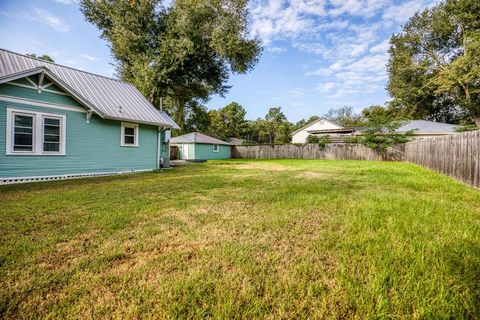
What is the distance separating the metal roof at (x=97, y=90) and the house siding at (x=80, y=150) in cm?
54

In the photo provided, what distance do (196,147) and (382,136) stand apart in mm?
18755

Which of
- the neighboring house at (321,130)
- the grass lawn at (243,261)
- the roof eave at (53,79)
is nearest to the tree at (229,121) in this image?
the neighboring house at (321,130)

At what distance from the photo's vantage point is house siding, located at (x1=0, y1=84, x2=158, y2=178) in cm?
698

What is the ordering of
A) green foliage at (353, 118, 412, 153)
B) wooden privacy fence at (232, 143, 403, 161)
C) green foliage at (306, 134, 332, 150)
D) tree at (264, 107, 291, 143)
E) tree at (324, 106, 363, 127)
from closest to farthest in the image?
1. green foliage at (353, 118, 412, 153)
2. wooden privacy fence at (232, 143, 403, 161)
3. green foliage at (306, 134, 332, 150)
4. tree at (264, 107, 291, 143)
5. tree at (324, 106, 363, 127)

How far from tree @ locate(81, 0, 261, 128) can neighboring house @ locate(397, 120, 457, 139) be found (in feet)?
63.2

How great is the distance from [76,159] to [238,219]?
8.23 m

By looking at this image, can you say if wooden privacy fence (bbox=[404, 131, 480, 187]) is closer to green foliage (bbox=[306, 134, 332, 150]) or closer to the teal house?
the teal house

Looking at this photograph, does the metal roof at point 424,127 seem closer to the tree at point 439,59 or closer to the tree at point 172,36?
the tree at point 439,59

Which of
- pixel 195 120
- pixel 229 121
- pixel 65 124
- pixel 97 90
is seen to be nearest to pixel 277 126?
pixel 229 121

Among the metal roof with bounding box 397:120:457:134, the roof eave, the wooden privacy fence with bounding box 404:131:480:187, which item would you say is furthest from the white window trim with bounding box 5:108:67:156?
the metal roof with bounding box 397:120:457:134

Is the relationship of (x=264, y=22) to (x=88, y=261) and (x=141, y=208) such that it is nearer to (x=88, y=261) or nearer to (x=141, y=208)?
(x=141, y=208)

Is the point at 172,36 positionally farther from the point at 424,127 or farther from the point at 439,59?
the point at 439,59

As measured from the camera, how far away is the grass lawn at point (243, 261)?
1.50 meters

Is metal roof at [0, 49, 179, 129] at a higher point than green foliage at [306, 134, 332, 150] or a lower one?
higher
